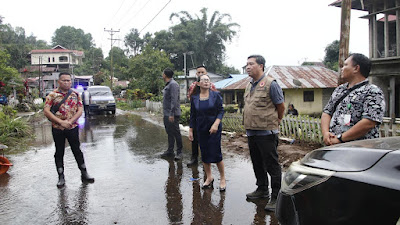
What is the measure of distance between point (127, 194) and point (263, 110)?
2.27 metres

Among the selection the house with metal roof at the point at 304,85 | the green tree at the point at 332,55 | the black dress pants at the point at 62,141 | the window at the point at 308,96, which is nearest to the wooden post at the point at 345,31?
the black dress pants at the point at 62,141

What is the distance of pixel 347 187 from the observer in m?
1.90

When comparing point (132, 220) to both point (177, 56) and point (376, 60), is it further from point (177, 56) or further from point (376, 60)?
point (177, 56)

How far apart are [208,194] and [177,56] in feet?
142

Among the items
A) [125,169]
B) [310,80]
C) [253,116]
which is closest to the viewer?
[253,116]

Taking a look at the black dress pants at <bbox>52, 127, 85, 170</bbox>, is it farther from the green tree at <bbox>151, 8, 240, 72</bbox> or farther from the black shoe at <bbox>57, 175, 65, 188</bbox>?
the green tree at <bbox>151, 8, 240, 72</bbox>

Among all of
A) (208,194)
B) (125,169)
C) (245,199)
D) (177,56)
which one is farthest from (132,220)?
(177,56)

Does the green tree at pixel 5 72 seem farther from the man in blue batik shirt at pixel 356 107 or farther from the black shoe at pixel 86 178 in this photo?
the man in blue batik shirt at pixel 356 107

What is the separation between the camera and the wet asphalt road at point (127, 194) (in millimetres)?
3701

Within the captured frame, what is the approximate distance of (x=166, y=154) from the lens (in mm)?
6871

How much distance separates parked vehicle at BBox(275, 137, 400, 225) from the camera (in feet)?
5.77

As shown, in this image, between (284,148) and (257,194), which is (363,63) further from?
(284,148)

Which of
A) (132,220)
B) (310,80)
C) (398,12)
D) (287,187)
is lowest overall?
(132,220)

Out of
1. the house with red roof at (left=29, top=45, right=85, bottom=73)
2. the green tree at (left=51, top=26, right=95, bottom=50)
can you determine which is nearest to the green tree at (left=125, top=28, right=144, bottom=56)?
the house with red roof at (left=29, top=45, right=85, bottom=73)
